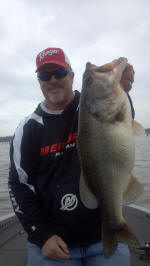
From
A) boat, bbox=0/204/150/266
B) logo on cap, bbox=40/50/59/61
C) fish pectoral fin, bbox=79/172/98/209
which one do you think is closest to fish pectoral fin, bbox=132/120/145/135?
fish pectoral fin, bbox=79/172/98/209

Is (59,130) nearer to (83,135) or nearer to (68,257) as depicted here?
(83,135)

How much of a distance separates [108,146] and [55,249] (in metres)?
1.21

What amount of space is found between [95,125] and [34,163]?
102 cm

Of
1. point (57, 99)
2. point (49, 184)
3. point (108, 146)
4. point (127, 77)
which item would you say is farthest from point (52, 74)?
point (49, 184)

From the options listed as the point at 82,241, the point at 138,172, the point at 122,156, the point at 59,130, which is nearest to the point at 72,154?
the point at 59,130

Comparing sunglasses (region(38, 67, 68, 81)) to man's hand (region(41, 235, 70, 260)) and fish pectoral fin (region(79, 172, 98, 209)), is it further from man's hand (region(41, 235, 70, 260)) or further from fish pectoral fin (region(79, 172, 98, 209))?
man's hand (region(41, 235, 70, 260))

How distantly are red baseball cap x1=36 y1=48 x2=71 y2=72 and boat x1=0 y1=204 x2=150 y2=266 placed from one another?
10.9ft

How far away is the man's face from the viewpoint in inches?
109

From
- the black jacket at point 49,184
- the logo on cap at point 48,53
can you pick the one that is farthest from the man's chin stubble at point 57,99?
the logo on cap at point 48,53

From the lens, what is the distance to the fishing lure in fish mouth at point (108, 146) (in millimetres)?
2145

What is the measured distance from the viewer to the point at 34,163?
2861 millimetres

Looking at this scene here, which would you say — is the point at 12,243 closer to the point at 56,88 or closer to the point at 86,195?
the point at 86,195

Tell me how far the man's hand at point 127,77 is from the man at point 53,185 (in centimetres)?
1

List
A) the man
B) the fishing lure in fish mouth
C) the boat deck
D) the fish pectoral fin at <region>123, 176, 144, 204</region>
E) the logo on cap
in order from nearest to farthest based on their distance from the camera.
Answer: the fishing lure in fish mouth → the fish pectoral fin at <region>123, 176, 144, 204</region> → the man → the logo on cap → the boat deck
